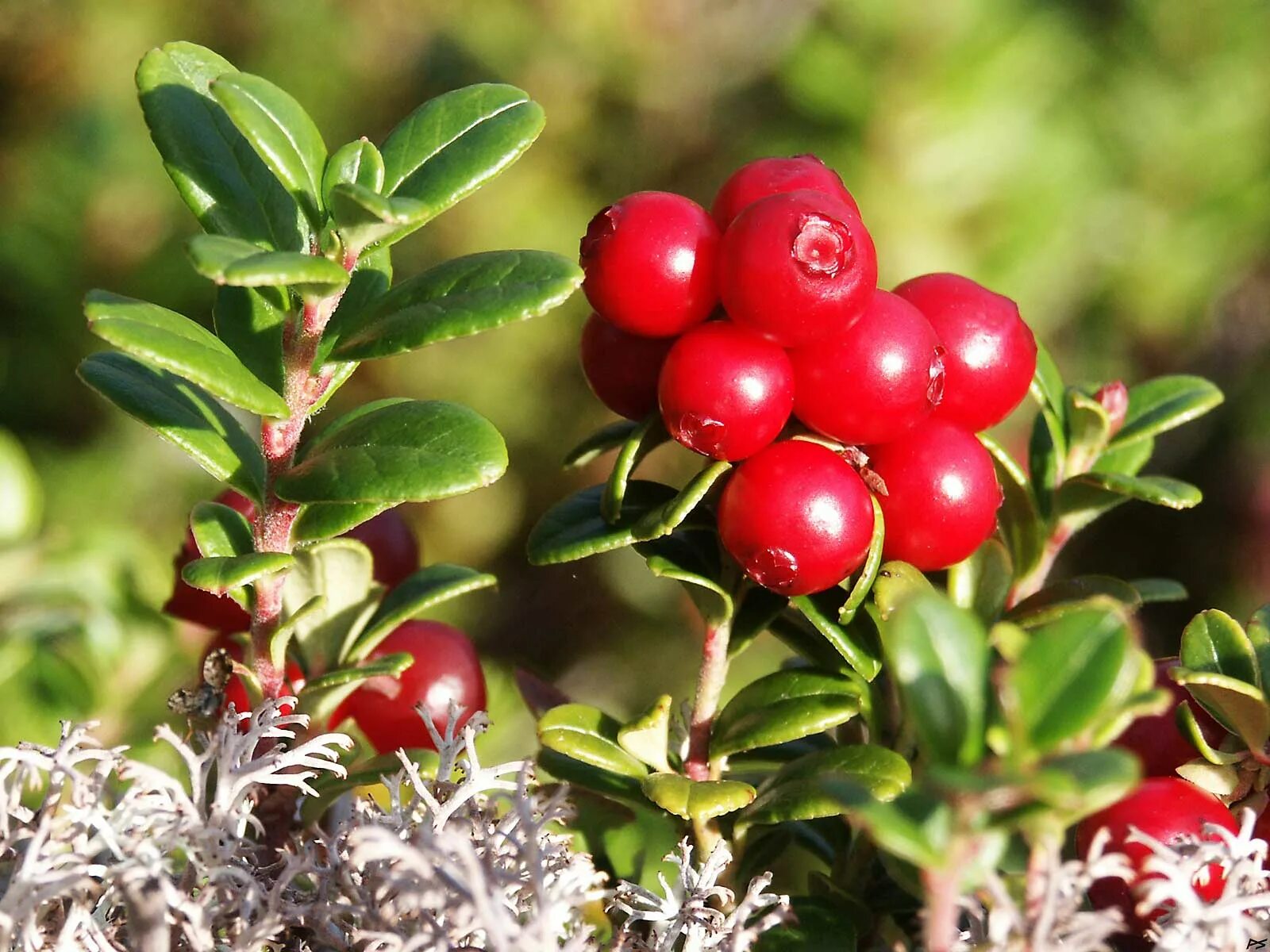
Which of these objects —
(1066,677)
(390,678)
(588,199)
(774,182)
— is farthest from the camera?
(588,199)

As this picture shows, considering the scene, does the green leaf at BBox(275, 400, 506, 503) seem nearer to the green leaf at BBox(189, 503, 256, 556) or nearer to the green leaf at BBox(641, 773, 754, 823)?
the green leaf at BBox(189, 503, 256, 556)

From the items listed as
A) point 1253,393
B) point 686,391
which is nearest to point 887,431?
point 686,391

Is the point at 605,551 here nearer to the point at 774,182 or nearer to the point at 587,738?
the point at 587,738

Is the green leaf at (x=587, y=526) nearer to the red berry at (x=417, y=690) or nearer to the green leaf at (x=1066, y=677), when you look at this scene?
the red berry at (x=417, y=690)

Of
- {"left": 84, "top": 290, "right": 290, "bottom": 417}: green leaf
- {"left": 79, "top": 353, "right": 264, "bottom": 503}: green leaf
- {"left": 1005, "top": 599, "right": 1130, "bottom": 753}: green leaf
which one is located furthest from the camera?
{"left": 79, "top": 353, "right": 264, "bottom": 503}: green leaf

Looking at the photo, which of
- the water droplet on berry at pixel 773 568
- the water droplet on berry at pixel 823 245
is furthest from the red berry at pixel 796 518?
the water droplet on berry at pixel 823 245

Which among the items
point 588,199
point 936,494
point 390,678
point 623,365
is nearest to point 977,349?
point 936,494

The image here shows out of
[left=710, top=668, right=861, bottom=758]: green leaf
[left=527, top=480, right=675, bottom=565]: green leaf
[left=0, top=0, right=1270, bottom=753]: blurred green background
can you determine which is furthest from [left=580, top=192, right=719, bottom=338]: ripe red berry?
[left=0, top=0, right=1270, bottom=753]: blurred green background

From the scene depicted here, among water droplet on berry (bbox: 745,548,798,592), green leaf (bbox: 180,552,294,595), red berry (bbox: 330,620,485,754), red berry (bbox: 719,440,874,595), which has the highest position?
red berry (bbox: 719,440,874,595)
